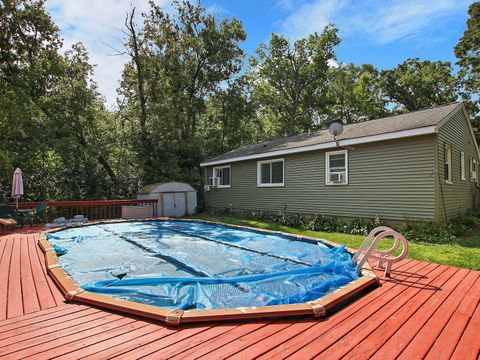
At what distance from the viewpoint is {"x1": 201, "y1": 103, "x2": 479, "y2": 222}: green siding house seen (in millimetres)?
7613

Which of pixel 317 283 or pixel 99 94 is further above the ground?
pixel 99 94

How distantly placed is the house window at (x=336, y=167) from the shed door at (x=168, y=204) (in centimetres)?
717

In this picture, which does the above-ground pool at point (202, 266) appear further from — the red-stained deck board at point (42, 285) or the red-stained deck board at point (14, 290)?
the red-stained deck board at point (14, 290)

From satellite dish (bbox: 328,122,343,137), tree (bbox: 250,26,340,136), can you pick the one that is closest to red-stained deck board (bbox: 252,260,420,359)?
satellite dish (bbox: 328,122,343,137)

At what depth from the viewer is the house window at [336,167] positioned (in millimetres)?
9293

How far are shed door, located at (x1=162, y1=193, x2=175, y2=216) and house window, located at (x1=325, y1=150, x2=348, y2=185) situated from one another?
717 centimetres

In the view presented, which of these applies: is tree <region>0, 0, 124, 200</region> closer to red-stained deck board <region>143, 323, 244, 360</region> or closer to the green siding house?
the green siding house

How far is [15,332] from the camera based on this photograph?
239cm

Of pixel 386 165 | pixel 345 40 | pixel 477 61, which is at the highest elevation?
pixel 345 40

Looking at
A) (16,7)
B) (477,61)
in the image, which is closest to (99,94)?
(16,7)

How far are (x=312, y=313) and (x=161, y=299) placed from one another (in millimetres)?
1670

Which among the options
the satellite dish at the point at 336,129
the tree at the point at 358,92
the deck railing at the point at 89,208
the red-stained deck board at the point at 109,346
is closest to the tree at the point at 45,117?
the deck railing at the point at 89,208

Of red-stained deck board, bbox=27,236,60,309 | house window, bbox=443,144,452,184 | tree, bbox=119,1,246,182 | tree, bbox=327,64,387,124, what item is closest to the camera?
red-stained deck board, bbox=27,236,60,309

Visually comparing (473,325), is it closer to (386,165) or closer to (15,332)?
(15,332)
